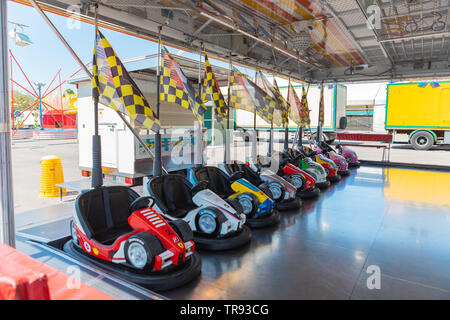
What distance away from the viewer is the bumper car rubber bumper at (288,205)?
180 inches

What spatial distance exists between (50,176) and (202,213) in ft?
10.6

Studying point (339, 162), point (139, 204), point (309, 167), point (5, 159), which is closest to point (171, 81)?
point (139, 204)

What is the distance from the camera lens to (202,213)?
3230mm

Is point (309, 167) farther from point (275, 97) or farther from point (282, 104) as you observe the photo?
point (275, 97)

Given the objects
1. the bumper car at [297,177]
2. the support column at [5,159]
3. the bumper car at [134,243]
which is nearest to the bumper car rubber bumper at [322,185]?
the bumper car at [297,177]

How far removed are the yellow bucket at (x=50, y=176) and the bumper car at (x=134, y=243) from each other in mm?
2510

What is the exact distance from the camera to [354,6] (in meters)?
4.17

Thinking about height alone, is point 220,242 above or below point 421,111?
below

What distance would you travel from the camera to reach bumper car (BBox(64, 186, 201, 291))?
2373mm

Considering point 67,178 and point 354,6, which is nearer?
point 354,6

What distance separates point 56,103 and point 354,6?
76.9 ft
